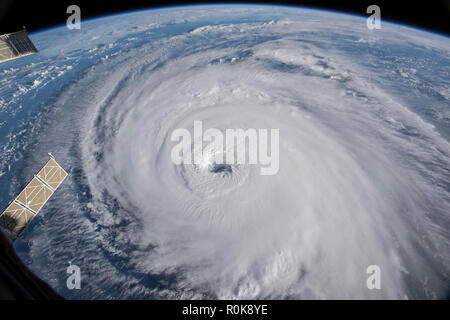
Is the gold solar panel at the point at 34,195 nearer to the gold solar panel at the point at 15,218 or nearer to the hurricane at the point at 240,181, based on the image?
the gold solar panel at the point at 15,218

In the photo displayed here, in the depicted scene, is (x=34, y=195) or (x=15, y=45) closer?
(x=15, y=45)

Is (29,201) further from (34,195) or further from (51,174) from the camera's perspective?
(51,174)

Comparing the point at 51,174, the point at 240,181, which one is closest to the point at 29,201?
the point at 51,174

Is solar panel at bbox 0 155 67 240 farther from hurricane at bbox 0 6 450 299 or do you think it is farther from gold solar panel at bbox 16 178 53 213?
hurricane at bbox 0 6 450 299

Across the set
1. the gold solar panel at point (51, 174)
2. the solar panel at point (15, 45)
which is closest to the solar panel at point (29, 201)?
the gold solar panel at point (51, 174)
